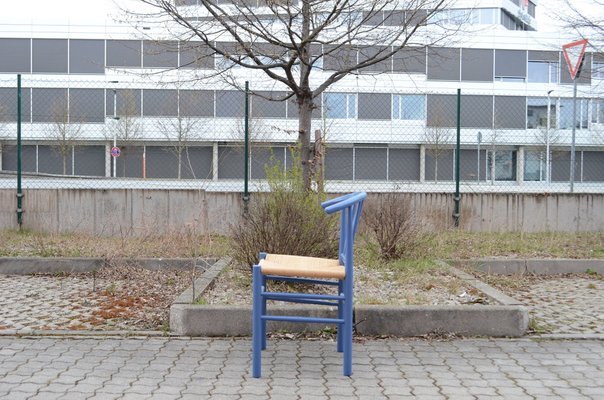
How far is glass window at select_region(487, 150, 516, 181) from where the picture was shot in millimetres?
14970

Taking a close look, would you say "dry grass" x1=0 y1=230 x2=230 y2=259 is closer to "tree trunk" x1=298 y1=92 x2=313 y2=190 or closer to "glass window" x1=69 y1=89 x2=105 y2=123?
"tree trunk" x1=298 y1=92 x2=313 y2=190

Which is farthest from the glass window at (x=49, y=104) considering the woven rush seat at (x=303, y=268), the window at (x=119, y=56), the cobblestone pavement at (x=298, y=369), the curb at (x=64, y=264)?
the woven rush seat at (x=303, y=268)

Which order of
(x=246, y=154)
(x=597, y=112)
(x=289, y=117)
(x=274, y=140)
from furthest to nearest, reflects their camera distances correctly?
(x=597, y=112) → (x=289, y=117) → (x=274, y=140) → (x=246, y=154)

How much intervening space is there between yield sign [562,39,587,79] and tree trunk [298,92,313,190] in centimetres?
611

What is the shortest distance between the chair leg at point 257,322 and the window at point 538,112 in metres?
22.8

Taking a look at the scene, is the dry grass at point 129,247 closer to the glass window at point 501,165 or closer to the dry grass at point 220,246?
the dry grass at point 220,246

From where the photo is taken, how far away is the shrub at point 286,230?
6.77 meters

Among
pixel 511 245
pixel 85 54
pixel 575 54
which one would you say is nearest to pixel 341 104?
pixel 575 54

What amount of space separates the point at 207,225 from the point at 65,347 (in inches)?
198

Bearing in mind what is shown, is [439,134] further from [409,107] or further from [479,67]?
[479,67]

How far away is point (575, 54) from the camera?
503 inches

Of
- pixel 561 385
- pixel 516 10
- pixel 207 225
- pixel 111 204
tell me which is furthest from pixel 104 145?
pixel 516 10

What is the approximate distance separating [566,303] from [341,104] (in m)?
12.5

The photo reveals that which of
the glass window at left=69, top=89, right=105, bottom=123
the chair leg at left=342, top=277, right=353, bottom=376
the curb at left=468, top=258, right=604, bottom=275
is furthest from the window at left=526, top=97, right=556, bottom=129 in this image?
the chair leg at left=342, top=277, right=353, bottom=376
